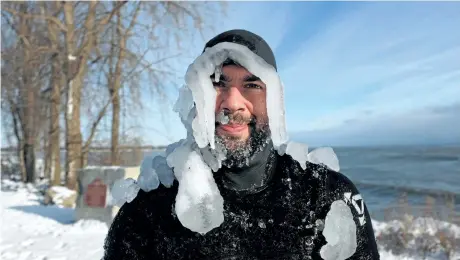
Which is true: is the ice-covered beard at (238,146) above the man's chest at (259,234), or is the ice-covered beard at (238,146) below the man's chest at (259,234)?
above

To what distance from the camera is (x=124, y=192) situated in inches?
57.9

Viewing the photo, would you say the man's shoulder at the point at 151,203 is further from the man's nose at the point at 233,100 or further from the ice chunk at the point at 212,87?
the man's nose at the point at 233,100

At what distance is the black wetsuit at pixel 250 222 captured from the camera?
134cm

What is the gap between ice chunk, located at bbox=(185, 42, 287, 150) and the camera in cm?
138

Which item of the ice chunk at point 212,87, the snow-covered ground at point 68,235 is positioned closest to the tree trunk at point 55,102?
the snow-covered ground at point 68,235

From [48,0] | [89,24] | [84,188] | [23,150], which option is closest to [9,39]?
[48,0]

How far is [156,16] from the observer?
1000 centimetres

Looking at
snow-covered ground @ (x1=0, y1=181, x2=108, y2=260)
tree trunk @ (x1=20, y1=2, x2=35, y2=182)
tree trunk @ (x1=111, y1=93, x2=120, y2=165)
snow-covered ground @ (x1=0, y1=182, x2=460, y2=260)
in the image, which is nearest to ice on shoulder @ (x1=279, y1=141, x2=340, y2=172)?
snow-covered ground @ (x1=0, y1=182, x2=460, y2=260)

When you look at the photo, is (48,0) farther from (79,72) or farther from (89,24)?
(79,72)

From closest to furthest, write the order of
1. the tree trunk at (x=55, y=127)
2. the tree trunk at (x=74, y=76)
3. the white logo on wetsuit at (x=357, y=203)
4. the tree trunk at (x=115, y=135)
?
the white logo on wetsuit at (x=357, y=203)
the tree trunk at (x=74, y=76)
the tree trunk at (x=55, y=127)
the tree trunk at (x=115, y=135)

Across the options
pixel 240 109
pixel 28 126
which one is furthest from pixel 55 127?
pixel 240 109

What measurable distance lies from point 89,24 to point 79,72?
1515 millimetres

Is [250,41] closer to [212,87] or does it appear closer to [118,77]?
[212,87]

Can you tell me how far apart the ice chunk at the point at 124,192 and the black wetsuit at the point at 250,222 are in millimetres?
23
